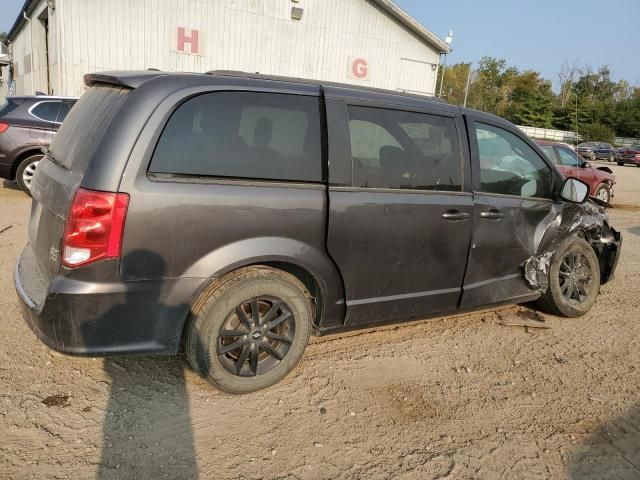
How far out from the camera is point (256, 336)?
10.2 feet

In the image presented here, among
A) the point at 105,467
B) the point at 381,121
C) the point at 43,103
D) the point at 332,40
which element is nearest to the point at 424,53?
the point at 332,40

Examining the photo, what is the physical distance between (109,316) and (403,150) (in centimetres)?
210

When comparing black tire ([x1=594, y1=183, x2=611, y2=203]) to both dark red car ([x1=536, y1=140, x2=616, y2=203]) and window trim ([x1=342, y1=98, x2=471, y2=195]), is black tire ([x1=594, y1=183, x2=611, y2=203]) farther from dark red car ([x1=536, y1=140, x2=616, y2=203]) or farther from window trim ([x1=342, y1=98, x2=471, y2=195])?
window trim ([x1=342, y1=98, x2=471, y2=195])

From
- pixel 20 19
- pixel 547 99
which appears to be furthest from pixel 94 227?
pixel 547 99

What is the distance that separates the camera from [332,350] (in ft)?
12.5

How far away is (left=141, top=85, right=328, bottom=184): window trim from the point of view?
2.63m

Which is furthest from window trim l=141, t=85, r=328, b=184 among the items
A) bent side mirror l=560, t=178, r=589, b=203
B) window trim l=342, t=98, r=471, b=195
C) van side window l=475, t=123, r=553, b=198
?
bent side mirror l=560, t=178, r=589, b=203

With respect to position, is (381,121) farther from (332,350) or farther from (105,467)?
(105,467)

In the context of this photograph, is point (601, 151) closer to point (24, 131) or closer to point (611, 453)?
point (24, 131)

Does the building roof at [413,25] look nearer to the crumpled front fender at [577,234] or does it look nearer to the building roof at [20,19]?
the building roof at [20,19]

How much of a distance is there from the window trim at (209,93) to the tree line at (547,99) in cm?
4436

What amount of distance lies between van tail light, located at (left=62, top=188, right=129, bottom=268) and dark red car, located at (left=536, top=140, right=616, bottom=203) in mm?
10855

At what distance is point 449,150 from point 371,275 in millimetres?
1094

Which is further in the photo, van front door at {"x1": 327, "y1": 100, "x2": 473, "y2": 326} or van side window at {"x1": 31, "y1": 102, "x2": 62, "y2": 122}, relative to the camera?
van side window at {"x1": 31, "y1": 102, "x2": 62, "y2": 122}
